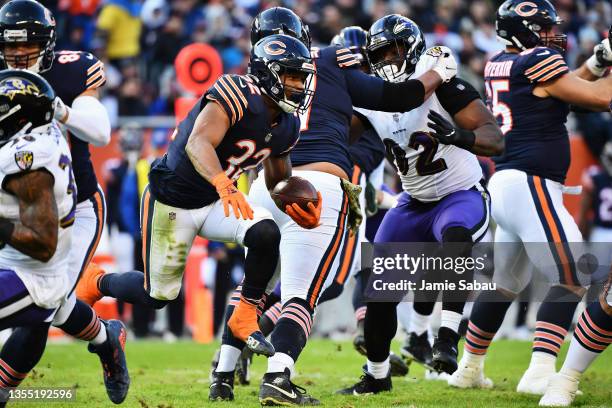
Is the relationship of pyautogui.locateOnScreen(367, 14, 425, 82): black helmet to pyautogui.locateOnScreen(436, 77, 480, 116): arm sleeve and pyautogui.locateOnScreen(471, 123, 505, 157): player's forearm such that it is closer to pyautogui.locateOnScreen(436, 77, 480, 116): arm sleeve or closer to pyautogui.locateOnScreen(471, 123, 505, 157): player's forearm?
pyautogui.locateOnScreen(436, 77, 480, 116): arm sleeve

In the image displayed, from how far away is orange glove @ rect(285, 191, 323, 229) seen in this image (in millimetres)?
5566

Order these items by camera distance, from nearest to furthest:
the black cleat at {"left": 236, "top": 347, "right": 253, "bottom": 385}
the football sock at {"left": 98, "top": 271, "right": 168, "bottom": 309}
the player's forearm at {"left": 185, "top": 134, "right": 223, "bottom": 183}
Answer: the player's forearm at {"left": 185, "top": 134, "right": 223, "bottom": 183} < the football sock at {"left": 98, "top": 271, "right": 168, "bottom": 309} < the black cleat at {"left": 236, "top": 347, "right": 253, "bottom": 385}

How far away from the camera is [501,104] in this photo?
681 cm

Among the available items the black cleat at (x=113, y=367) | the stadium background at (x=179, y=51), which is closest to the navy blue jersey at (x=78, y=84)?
the black cleat at (x=113, y=367)

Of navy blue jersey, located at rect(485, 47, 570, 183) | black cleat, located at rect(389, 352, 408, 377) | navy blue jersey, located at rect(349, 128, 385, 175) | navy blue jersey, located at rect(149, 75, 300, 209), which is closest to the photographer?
navy blue jersey, located at rect(149, 75, 300, 209)

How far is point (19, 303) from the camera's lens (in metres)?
4.71

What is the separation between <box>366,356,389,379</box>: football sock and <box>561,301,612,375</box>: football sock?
1.16m

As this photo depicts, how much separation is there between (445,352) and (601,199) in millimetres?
6321

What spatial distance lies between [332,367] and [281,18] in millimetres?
3201

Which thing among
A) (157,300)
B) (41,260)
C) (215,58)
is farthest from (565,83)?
(215,58)

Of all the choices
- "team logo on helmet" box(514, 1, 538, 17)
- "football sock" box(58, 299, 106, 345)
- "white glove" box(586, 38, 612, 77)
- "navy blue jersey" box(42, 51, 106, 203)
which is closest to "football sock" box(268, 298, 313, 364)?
"football sock" box(58, 299, 106, 345)

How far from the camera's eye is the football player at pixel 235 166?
5309 millimetres

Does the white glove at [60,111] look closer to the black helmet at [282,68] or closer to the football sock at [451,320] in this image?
the black helmet at [282,68]

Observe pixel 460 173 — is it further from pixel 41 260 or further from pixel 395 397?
pixel 41 260
